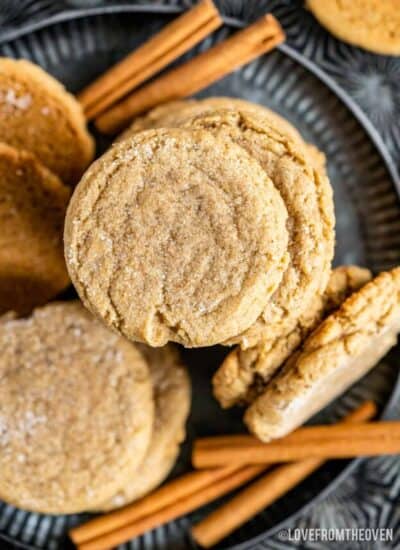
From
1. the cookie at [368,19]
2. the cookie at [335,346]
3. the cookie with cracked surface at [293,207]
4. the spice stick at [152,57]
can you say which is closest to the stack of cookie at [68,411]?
the cookie at [335,346]

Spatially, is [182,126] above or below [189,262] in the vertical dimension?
above

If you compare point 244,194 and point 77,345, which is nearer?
point 244,194

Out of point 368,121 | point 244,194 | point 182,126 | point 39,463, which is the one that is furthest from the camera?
point 368,121

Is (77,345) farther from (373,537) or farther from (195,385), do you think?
(373,537)

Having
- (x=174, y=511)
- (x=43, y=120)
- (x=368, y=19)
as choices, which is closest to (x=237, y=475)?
(x=174, y=511)

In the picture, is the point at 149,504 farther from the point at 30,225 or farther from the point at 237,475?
the point at 30,225

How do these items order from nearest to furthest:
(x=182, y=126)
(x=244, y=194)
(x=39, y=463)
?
(x=244, y=194) < (x=182, y=126) < (x=39, y=463)

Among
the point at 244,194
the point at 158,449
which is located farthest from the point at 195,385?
the point at 244,194
